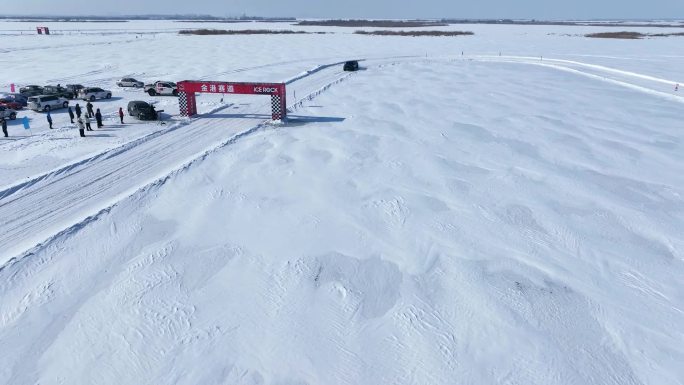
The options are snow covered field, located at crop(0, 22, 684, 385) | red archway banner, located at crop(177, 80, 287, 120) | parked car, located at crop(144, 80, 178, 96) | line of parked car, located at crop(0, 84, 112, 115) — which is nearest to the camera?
snow covered field, located at crop(0, 22, 684, 385)

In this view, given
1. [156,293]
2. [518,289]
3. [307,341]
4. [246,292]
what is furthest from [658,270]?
[156,293]

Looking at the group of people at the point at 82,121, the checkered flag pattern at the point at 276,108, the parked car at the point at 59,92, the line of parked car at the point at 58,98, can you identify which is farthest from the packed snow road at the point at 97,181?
the parked car at the point at 59,92

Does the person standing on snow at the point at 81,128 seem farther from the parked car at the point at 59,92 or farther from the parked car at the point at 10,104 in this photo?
the parked car at the point at 59,92

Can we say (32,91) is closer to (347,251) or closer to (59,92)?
(59,92)

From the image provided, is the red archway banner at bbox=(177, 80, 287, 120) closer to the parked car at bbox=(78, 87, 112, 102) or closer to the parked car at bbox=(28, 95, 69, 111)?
the parked car at bbox=(28, 95, 69, 111)

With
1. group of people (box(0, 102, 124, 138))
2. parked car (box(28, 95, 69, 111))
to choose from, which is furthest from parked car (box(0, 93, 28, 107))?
group of people (box(0, 102, 124, 138))

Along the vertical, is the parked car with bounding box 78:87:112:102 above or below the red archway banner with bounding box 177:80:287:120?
below

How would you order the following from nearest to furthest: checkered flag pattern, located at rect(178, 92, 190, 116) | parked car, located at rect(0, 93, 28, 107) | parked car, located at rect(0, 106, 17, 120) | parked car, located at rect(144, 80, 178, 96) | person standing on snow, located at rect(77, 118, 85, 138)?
person standing on snow, located at rect(77, 118, 85, 138), parked car, located at rect(0, 106, 17, 120), checkered flag pattern, located at rect(178, 92, 190, 116), parked car, located at rect(0, 93, 28, 107), parked car, located at rect(144, 80, 178, 96)

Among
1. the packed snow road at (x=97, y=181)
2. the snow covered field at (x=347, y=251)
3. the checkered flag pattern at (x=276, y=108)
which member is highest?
the checkered flag pattern at (x=276, y=108)
